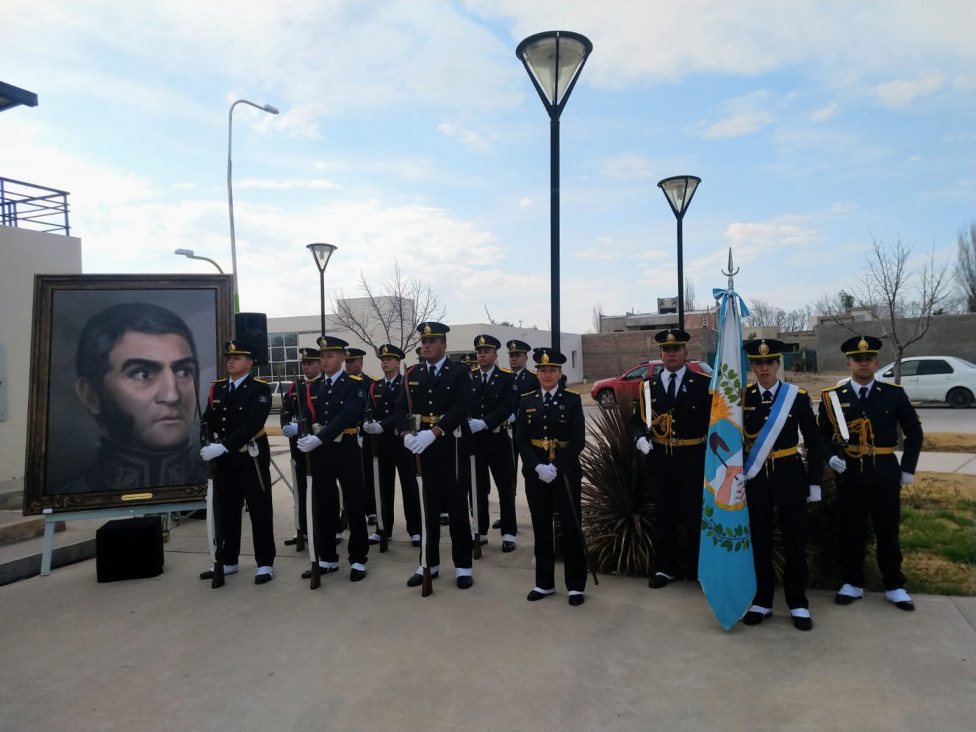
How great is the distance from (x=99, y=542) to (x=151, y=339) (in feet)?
6.07

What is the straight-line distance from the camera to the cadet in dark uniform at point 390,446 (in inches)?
267

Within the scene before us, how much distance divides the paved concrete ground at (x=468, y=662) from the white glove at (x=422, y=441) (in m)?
1.12

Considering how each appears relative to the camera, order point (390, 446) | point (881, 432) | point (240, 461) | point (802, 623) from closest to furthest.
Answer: point (802, 623), point (881, 432), point (240, 461), point (390, 446)

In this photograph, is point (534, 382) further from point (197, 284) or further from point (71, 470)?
point (71, 470)

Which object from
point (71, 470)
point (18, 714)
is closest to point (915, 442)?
point (18, 714)

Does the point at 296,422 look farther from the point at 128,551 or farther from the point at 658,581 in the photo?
the point at 658,581

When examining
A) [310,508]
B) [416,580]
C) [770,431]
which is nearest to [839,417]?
[770,431]

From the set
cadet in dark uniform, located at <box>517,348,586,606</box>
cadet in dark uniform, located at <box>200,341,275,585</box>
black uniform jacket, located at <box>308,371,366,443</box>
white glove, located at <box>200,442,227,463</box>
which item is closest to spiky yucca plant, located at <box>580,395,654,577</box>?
cadet in dark uniform, located at <box>517,348,586,606</box>

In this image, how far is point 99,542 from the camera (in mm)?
5820

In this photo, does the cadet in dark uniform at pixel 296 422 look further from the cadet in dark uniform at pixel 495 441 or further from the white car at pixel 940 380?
the white car at pixel 940 380

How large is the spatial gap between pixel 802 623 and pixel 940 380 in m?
17.4

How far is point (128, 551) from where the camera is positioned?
231 inches

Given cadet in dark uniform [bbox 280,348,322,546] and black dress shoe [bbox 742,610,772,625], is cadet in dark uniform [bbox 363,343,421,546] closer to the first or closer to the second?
cadet in dark uniform [bbox 280,348,322,546]

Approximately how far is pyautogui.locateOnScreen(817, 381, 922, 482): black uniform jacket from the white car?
48.9ft
